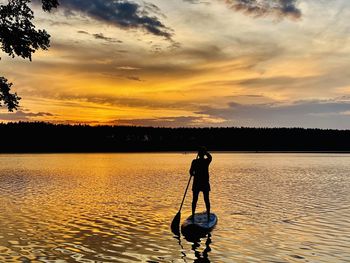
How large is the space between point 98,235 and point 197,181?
500cm

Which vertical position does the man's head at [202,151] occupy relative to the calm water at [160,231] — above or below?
above

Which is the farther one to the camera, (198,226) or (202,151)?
(202,151)

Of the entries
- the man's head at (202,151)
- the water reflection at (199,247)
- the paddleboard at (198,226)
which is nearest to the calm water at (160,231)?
the water reflection at (199,247)

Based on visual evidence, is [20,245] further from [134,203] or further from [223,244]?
[134,203]

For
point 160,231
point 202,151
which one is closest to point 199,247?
point 160,231

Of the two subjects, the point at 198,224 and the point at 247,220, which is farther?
the point at 247,220

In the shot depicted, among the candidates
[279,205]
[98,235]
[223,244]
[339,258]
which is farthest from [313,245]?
[279,205]

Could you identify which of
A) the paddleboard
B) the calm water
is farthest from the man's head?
the calm water

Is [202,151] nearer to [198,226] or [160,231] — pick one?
[198,226]

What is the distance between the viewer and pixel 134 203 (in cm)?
3147

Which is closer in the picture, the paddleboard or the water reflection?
the water reflection

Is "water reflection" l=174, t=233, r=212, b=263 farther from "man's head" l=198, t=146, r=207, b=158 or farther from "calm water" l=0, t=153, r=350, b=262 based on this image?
"man's head" l=198, t=146, r=207, b=158

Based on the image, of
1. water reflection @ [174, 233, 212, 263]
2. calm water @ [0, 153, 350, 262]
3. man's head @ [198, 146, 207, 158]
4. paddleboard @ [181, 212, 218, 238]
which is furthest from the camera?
man's head @ [198, 146, 207, 158]

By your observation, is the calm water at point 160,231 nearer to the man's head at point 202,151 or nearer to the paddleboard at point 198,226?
the paddleboard at point 198,226
